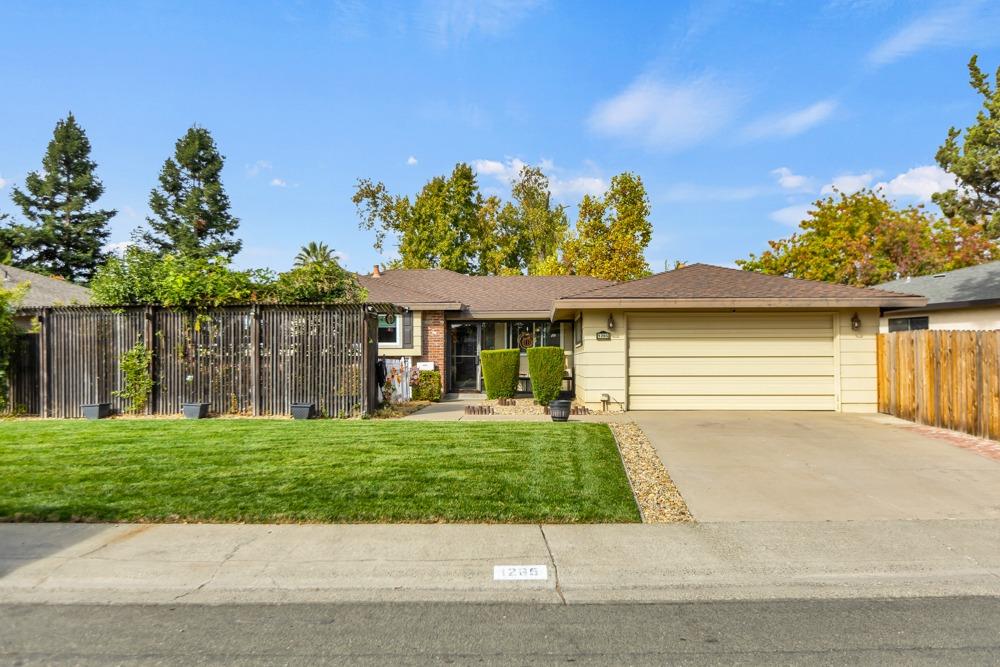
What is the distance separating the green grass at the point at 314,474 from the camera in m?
5.45

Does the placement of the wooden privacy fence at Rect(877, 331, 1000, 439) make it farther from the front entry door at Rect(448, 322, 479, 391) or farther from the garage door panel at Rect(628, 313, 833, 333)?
the front entry door at Rect(448, 322, 479, 391)

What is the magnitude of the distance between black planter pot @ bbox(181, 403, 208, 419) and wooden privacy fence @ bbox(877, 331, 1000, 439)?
1354cm

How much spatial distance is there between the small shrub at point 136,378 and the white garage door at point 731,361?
1021 centimetres

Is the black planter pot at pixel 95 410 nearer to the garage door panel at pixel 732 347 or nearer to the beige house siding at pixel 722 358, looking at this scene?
the beige house siding at pixel 722 358

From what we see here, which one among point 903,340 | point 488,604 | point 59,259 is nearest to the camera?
point 488,604

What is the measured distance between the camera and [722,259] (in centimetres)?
3494

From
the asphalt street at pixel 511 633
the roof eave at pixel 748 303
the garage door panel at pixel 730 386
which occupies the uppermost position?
the roof eave at pixel 748 303

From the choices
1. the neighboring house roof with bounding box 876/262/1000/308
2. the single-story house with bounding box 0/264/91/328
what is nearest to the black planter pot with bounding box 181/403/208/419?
the single-story house with bounding box 0/264/91/328

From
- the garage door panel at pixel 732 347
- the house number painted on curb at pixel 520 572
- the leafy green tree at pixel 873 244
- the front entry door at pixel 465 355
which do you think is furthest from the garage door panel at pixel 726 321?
the leafy green tree at pixel 873 244

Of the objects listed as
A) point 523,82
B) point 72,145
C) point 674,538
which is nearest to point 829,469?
point 674,538

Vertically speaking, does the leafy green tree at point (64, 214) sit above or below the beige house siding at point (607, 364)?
above

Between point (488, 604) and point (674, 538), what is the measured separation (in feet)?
6.24

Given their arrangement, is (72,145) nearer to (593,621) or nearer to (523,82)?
(523,82)

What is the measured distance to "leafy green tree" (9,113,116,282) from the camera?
4112 cm
